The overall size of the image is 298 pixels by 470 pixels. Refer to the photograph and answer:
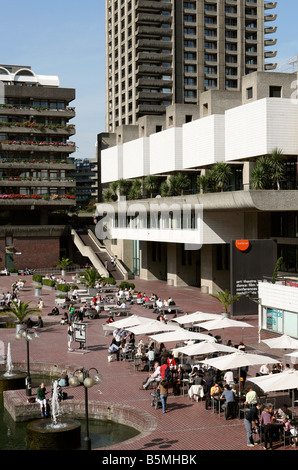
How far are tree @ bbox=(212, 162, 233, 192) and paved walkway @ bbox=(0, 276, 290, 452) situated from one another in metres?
10.4

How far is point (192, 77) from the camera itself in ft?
351

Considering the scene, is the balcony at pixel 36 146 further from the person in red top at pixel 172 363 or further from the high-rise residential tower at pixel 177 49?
the person in red top at pixel 172 363

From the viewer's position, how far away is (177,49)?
105438 millimetres

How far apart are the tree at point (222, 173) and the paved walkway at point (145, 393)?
10.4m

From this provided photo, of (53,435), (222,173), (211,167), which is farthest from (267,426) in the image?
(211,167)

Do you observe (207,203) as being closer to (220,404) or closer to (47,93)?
(220,404)

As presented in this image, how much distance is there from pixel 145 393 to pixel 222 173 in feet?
95.8

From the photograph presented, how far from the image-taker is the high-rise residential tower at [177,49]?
103125 millimetres

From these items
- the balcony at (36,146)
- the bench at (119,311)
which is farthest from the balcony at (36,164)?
the bench at (119,311)

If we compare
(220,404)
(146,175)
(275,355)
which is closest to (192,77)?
(146,175)

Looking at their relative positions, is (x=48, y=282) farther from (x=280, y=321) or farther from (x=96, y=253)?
(x=280, y=321)

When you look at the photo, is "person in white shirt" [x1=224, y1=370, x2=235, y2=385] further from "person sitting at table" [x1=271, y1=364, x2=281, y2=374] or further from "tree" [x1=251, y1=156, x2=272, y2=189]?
"tree" [x1=251, y1=156, x2=272, y2=189]

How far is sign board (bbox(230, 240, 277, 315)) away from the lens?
36.0 m
